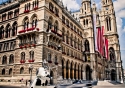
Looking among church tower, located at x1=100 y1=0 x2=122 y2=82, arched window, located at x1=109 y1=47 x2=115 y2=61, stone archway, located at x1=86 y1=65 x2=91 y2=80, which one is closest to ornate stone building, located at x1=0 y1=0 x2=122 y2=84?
stone archway, located at x1=86 y1=65 x2=91 y2=80

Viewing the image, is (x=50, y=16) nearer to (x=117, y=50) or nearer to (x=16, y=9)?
(x=16, y=9)

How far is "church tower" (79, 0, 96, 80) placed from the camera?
66.1m

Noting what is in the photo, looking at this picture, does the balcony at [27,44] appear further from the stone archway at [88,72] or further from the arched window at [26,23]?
the stone archway at [88,72]

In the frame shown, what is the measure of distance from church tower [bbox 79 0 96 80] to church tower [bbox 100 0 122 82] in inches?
1065

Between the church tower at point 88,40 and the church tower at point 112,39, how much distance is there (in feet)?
88.8

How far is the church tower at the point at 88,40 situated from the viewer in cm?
6612

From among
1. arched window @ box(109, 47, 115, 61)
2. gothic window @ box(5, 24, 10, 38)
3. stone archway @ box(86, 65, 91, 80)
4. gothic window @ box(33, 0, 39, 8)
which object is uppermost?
gothic window @ box(33, 0, 39, 8)

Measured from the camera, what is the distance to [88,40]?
228ft

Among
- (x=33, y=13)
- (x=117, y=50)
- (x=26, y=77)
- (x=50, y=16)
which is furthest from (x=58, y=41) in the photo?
(x=117, y=50)

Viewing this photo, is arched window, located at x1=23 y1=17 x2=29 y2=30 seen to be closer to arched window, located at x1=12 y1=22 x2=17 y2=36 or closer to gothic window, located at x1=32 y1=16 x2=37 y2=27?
gothic window, located at x1=32 y1=16 x2=37 y2=27

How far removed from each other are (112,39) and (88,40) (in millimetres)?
31927

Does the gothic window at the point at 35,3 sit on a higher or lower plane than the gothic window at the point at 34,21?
higher

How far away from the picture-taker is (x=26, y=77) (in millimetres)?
37938

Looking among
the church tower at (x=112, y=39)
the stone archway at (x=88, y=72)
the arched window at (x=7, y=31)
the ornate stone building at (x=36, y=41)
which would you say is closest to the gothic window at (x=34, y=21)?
the ornate stone building at (x=36, y=41)
